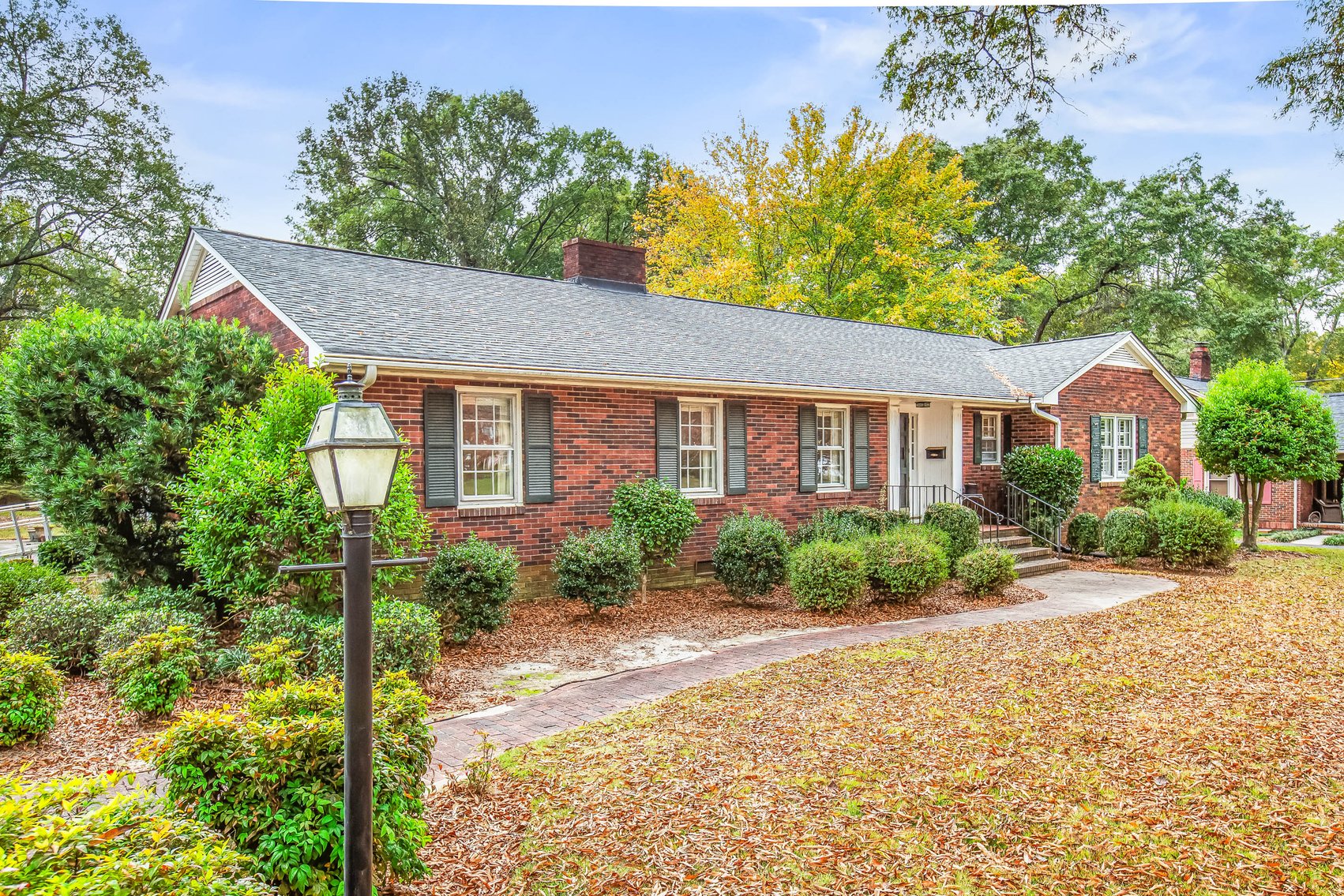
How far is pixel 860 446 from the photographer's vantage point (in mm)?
14234

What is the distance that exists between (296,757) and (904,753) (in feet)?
11.7

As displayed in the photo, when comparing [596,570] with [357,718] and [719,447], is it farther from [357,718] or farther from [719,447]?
[357,718]

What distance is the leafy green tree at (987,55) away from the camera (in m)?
5.87

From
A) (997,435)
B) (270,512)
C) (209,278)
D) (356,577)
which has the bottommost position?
(270,512)

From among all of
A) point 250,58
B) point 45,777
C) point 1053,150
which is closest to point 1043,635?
point 45,777

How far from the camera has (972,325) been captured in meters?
26.4

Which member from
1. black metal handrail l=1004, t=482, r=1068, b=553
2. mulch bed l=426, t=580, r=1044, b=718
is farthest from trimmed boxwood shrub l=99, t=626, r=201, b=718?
black metal handrail l=1004, t=482, r=1068, b=553

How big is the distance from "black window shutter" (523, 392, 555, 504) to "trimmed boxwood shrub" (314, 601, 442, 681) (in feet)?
11.9

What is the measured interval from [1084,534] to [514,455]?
11475 mm

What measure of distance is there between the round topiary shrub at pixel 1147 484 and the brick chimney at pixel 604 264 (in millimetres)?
11203

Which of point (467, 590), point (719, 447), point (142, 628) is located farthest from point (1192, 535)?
point (142, 628)

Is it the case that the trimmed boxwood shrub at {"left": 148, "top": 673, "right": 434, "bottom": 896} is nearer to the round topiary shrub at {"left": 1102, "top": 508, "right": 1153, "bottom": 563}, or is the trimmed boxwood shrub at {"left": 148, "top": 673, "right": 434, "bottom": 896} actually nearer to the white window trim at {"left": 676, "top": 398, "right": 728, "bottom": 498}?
the white window trim at {"left": 676, "top": 398, "right": 728, "bottom": 498}

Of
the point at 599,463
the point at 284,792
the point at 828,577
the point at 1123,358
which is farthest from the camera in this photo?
the point at 1123,358

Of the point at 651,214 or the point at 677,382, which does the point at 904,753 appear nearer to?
the point at 677,382
